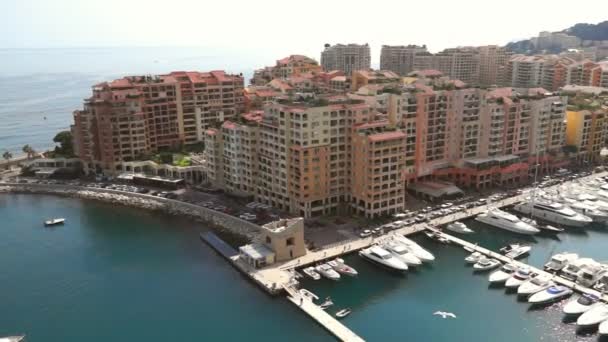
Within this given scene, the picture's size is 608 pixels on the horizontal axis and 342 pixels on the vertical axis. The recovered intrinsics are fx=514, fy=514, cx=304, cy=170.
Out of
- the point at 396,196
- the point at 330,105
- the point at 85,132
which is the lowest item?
the point at 396,196

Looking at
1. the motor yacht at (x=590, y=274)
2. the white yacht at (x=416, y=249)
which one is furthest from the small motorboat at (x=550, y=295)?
the white yacht at (x=416, y=249)

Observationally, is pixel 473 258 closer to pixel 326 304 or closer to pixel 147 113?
pixel 326 304

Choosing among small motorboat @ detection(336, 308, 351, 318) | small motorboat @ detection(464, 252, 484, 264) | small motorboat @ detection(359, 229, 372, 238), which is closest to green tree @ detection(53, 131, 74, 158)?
small motorboat @ detection(359, 229, 372, 238)

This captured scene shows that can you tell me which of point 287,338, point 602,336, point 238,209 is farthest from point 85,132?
point 602,336

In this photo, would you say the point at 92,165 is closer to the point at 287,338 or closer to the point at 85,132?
the point at 85,132

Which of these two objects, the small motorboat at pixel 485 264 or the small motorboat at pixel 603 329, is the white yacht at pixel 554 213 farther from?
the small motorboat at pixel 603 329

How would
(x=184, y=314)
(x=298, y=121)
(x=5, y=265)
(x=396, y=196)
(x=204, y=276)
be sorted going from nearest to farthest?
(x=184, y=314), (x=204, y=276), (x=5, y=265), (x=298, y=121), (x=396, y=196)

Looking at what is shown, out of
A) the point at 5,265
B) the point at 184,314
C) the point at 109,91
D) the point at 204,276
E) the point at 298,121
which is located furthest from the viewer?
the point at 109,91

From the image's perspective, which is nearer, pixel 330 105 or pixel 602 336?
pixel 602 336
